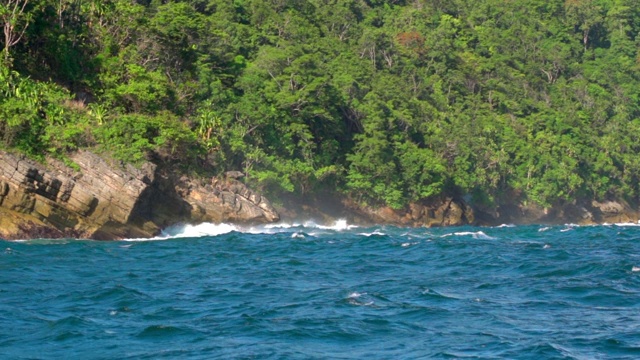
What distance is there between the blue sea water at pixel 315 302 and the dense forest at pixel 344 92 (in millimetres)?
12832

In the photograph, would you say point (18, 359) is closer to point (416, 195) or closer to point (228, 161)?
point (228, 161)

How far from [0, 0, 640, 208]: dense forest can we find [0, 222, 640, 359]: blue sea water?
42.1ft

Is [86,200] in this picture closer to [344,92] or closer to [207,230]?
[207,230]

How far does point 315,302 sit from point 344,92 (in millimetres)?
46612

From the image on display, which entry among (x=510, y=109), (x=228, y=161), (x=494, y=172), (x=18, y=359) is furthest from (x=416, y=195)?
(x=18, y=359)

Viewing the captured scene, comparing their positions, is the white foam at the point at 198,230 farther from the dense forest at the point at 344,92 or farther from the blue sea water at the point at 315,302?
the blue sea water at the point at 315,302

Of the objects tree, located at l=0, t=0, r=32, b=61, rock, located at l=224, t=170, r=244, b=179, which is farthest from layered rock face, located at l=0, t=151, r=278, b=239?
rock, located at l=224, t=170, r=244, b=179

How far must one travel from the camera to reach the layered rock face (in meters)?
35.8

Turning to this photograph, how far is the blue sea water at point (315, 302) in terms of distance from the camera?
60.4ft

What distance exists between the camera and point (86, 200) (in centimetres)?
3762

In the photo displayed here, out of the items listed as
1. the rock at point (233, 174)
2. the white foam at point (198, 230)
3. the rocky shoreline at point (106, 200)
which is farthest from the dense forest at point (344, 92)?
the white foam at point (198, 230)

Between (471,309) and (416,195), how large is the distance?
44.2m

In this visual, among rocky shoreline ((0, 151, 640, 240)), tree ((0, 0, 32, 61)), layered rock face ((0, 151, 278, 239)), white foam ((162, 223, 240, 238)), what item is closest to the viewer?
layered rock face ((0, 151, 278, 239))

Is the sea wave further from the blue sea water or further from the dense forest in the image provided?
the blue sea water
